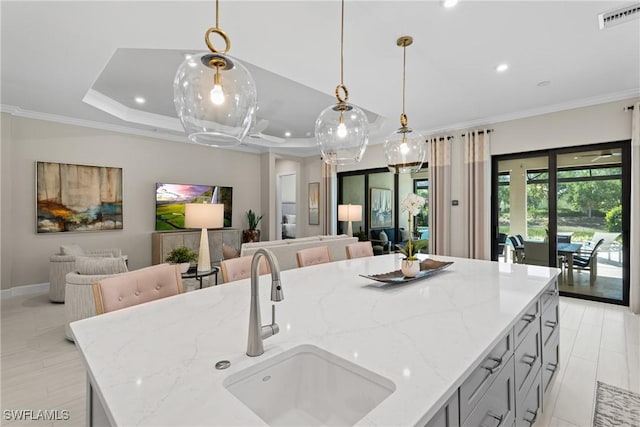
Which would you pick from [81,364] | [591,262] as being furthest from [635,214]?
[81,364]

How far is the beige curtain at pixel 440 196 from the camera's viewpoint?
18.0 feet

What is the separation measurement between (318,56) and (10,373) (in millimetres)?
3706

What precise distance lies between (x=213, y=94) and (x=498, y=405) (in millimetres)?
1722

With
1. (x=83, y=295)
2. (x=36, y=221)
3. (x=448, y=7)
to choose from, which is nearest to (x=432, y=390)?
(x=448, y=7)

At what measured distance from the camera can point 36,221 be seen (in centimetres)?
472

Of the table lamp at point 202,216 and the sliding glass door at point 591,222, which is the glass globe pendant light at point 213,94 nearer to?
the table lamp at point 202,216

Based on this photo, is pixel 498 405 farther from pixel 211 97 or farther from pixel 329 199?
pixel 329 199

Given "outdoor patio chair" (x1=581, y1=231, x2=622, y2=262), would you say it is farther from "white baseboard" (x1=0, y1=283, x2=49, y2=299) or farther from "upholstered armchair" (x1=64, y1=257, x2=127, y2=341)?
"white baseboard" (x1=0, y1=283, x2=49, y2=299)

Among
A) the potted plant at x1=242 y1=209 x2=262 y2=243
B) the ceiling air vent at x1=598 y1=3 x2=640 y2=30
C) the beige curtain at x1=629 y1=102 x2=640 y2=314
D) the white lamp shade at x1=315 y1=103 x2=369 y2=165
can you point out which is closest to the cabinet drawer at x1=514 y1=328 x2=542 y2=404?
the white lamp shade at x1=315 y1=103 x2=369 y2=165

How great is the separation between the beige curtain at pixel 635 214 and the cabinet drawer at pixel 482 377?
4.06 meters

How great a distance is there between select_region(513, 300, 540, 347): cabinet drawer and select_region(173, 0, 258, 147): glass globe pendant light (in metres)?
1.60

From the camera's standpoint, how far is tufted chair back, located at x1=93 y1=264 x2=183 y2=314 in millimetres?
1465

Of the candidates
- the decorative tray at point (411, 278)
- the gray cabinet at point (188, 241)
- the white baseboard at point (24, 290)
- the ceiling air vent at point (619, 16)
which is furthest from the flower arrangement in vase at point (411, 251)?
the white baseboard at point (24, 290)

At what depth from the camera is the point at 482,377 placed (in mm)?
1069
